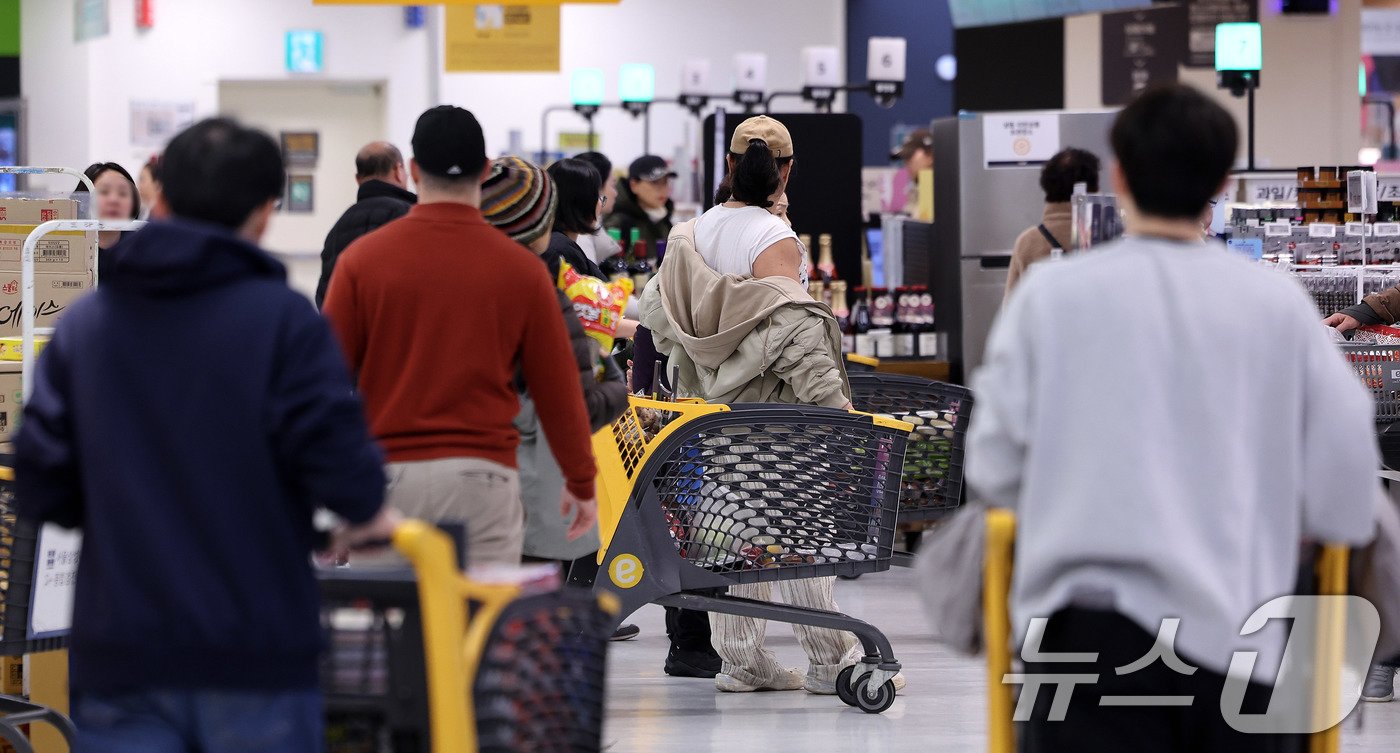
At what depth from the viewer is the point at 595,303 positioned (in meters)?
3.79

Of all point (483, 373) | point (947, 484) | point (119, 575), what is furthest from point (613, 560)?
point (119, 575)

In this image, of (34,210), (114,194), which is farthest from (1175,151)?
(114,194)

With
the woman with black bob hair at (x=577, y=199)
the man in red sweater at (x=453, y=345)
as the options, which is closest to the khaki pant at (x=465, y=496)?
the man in red sweater at (x=453, y=345)

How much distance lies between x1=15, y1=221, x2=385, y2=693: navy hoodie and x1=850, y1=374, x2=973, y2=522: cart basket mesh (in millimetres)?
2867

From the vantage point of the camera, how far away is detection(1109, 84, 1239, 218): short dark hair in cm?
213

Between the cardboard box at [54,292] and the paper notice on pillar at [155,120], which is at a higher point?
the paper notice on pillar at [155,120]

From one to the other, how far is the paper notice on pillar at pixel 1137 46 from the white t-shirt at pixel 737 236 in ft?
36.4

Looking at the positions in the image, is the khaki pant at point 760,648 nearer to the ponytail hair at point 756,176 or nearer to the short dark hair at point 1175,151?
the ponytail hair at point 756,176

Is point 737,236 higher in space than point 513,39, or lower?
lower

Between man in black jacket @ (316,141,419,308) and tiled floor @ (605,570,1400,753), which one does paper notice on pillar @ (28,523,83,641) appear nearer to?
man in black jacket @ (316,141,419,308)

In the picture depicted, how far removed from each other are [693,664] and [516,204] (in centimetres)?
217

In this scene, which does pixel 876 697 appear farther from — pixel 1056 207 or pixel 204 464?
pixel 204 464

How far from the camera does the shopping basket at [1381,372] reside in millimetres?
4914

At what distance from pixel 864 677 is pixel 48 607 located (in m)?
2.26
